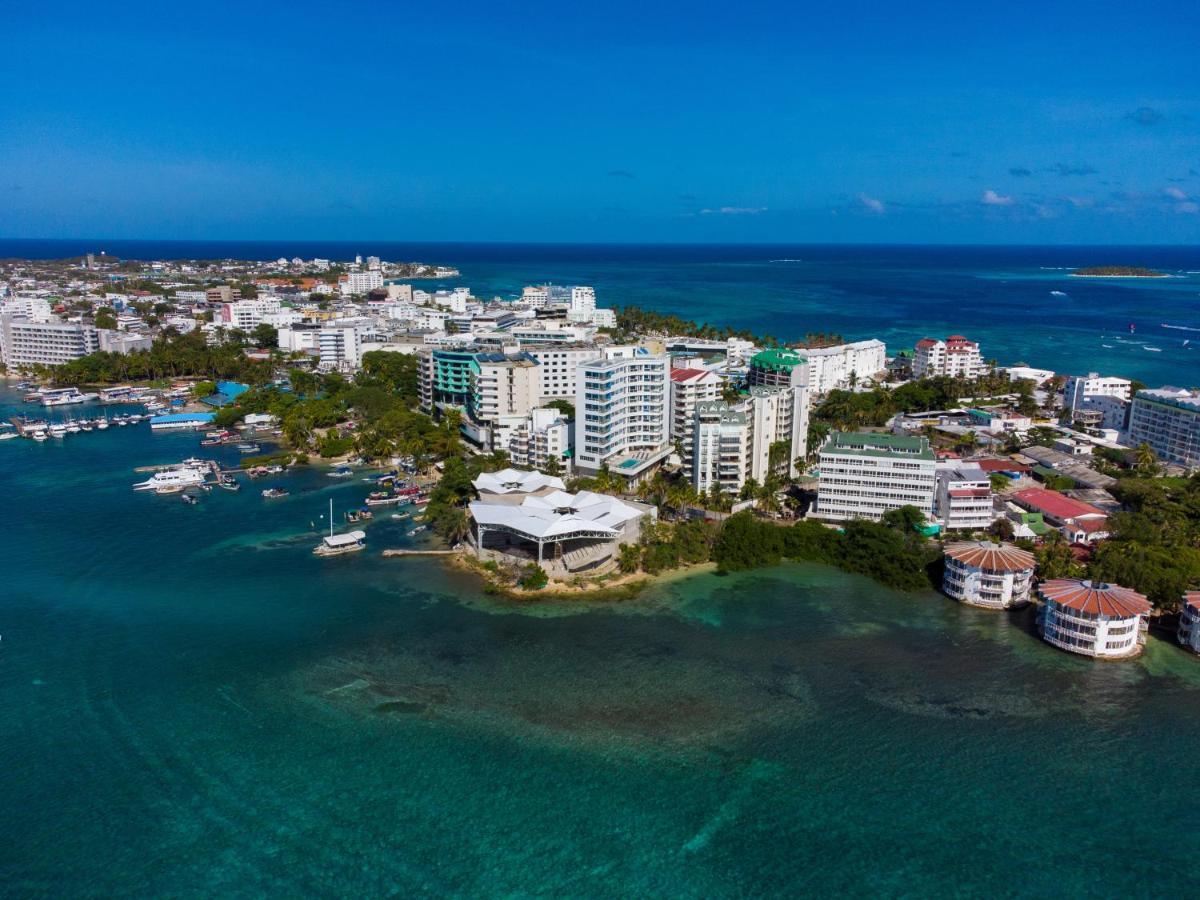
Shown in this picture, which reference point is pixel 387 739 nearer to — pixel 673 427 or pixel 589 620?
pixel 589 620

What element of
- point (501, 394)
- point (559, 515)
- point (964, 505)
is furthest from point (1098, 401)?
point (559, 515)

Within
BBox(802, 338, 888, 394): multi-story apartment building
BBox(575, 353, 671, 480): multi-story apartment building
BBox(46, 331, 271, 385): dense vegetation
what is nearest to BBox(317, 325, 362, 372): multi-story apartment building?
BBox(46, 331, 271, 385): dense vegetation

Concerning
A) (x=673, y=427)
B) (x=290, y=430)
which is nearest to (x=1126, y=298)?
(x=673, y=427)

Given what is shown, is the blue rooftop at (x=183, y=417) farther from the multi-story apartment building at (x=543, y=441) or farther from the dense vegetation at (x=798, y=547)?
the dense vegetation at (x=798, y=547)

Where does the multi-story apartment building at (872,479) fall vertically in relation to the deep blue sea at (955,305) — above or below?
below

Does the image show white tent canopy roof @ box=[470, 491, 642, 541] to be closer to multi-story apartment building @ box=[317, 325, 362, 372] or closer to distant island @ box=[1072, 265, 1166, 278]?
multi-story apartment building @ box=[317, 325, 362, 372]

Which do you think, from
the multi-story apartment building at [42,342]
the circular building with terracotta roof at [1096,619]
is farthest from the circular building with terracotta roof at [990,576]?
the multi-story apartment building at [42,342]
